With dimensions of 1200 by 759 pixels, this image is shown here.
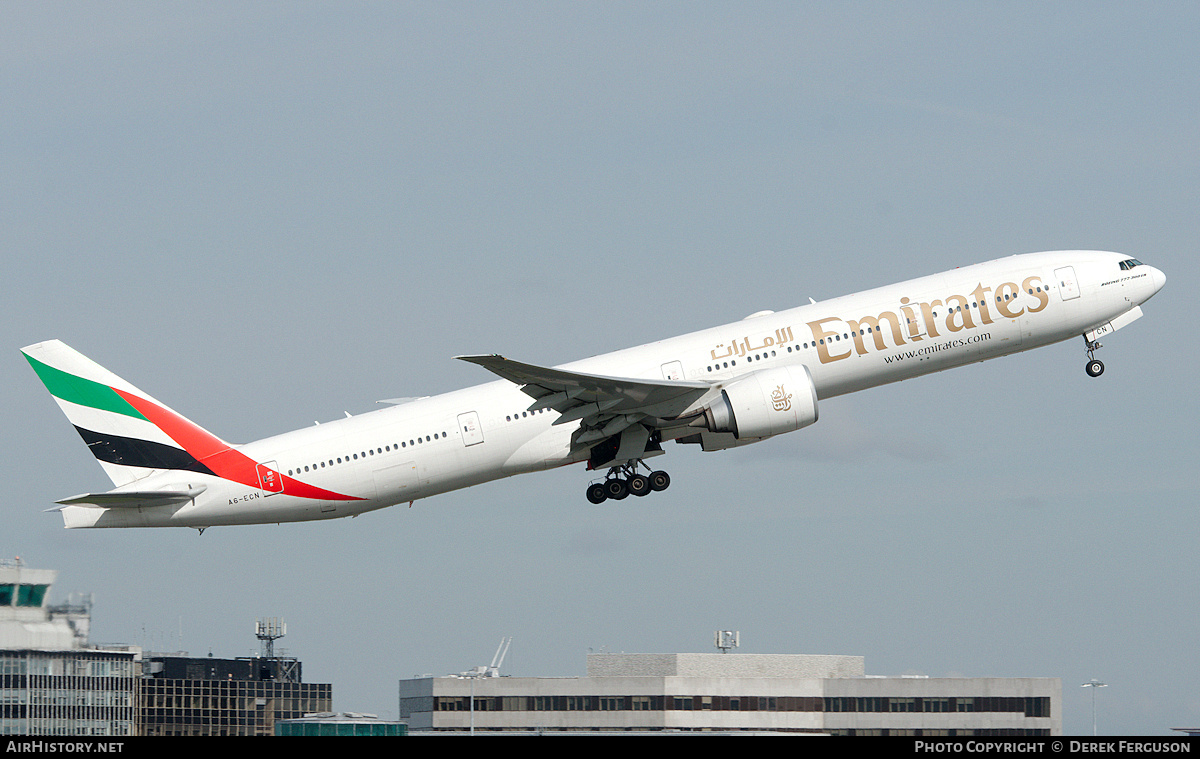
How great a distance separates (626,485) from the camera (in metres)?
45.8

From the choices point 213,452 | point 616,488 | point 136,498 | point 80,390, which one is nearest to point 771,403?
point 616,488

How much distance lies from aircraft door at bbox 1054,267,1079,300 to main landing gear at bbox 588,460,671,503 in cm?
1419

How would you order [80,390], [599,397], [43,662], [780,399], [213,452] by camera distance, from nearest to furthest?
[780,399] < [599,397] < [213,452] < [80,390] < [43,662]

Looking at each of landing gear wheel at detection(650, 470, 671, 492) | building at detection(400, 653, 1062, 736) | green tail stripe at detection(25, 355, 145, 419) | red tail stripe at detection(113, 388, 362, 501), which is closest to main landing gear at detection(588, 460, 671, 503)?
landing gear wheel at detection(650, 470, 671, 492)

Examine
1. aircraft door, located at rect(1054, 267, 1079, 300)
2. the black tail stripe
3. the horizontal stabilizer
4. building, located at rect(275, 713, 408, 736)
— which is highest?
aircraft door, located at rect(1054, 267, 1079, 300)

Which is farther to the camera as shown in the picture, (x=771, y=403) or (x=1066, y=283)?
(x=1066, y=283)

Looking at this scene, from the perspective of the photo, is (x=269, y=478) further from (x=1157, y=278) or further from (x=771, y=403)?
(x=1157, y=278)

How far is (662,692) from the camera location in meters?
78.6

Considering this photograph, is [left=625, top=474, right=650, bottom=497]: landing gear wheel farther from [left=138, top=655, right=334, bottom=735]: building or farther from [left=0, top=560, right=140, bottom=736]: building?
[left=138, top=655, right=334, bottom=735]: building

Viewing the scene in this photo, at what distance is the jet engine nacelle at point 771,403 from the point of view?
137 feet

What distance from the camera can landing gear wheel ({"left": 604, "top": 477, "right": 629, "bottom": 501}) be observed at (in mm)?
45844

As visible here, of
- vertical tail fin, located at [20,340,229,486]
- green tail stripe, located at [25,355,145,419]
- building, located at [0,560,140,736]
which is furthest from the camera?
building, located at [0,560,140,736]

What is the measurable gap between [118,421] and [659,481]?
1808 cm
